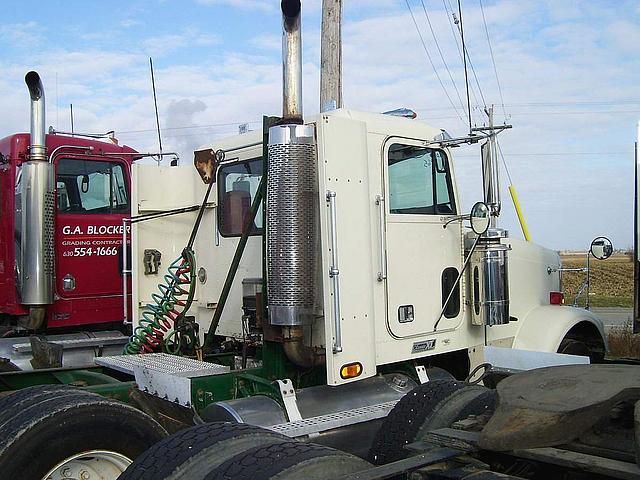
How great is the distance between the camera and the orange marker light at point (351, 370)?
4.58 m

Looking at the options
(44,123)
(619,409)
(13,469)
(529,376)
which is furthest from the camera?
(44,123)

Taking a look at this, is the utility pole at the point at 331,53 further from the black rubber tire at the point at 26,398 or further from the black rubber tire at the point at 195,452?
the black rubber tire at the point at 195,452

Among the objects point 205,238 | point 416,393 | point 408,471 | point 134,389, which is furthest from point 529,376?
point 205,238

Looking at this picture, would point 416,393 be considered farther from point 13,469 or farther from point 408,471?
point 13,469

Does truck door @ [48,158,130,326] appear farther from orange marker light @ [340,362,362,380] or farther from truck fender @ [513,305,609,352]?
truck fender @ [513,305,609,352]

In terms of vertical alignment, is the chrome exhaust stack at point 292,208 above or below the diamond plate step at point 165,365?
above

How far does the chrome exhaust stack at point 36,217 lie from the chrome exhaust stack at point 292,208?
343 centimetres

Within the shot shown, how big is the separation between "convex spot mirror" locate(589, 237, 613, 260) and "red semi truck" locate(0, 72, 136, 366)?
4.79m

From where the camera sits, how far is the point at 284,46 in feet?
14.9

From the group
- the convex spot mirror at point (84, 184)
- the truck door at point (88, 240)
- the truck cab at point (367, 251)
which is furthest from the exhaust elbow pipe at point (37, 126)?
the truck cab at point (367, 251)

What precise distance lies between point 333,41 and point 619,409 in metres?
7.52

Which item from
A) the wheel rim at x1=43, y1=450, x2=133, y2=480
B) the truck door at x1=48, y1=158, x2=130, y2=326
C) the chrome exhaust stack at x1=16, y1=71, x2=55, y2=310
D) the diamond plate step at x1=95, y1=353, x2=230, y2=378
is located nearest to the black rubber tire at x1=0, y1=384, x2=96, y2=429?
the wheel rim at x1=43, y1=450, x2=133, y2=480

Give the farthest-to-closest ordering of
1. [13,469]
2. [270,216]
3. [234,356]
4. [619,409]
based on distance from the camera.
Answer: [234,356] → [270,216] → [13,469] → [619,409]

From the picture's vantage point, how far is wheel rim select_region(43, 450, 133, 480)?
11.5 ft
